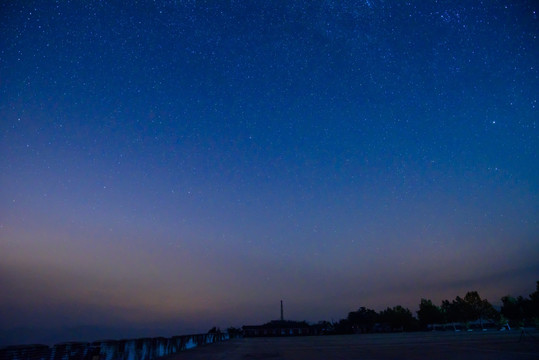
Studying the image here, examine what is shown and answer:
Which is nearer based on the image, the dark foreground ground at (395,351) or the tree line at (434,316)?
the dark foreground ground at (395,351)

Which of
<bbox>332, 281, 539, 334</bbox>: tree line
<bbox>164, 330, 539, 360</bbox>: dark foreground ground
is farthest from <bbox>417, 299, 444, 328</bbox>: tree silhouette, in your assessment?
<bbox>164, 330, 539, 360</bbox>: dark foreground ground

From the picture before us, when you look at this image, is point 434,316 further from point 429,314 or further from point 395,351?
point 395,351

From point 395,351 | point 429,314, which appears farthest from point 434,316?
point 395,351

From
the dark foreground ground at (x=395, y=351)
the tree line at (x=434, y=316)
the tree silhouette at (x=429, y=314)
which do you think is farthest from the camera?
the tree silhouette at (x=429, y=314)

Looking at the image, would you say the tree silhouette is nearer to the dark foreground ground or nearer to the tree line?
the tree line

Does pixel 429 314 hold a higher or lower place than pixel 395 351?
higher

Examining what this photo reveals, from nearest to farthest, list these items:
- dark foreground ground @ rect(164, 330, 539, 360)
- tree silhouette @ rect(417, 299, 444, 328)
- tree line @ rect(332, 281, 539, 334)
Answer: dark foreground ground @ rect(164, 330, 539, 360), tree line @ rect(332, 281, 539, 334), tree silhouette @ rect(417, 299, 444, 328)

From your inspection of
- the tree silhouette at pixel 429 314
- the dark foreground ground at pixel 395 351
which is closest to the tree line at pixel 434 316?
the tree silhouette at pixel 429 314

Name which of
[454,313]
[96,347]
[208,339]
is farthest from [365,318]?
[96,347]

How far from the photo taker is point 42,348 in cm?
1000

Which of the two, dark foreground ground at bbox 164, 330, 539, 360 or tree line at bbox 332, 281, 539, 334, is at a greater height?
tree line at bbox 332, 281, 539, 334

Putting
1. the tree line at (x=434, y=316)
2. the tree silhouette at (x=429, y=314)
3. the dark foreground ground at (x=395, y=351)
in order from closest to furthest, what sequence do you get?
the dark foreground ground at (x=395, y=351)
the tree line at (x=434, y=316)
the tree silhouette at (x=429, y=314)

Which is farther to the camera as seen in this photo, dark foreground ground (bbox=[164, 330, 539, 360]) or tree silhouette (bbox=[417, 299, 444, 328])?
tree silhouette (bbox=[417, 299, 444, 328])

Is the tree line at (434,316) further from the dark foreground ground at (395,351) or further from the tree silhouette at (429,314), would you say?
the dark foreground ground at (395,351)
